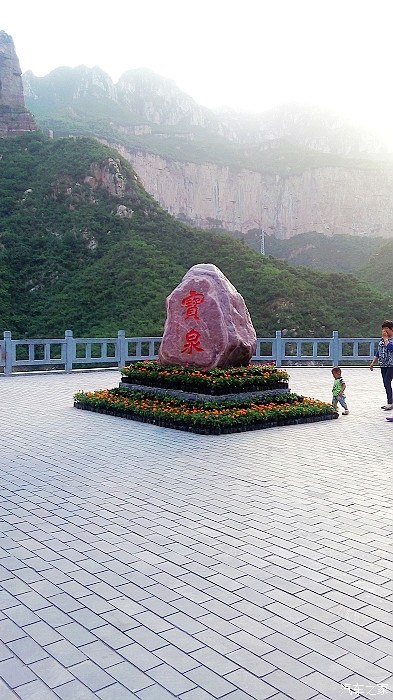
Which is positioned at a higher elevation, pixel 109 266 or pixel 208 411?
pixel 109 266

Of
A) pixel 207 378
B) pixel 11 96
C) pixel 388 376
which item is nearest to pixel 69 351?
pixel 207 378

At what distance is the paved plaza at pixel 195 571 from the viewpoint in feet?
8.41

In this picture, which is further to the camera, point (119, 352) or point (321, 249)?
point (321, 249)

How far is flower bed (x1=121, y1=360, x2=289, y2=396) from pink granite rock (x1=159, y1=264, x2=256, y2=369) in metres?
0.19

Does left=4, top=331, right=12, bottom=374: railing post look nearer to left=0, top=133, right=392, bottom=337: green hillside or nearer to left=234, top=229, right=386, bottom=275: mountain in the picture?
left=0, top=133, right=392, bottom=337: green hillside

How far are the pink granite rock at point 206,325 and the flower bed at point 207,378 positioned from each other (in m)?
0.19

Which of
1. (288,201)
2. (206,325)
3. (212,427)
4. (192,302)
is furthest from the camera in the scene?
(288,201)

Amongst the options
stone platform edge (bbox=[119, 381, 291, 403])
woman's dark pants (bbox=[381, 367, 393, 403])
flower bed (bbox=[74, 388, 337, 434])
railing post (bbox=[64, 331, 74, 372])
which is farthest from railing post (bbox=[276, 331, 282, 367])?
flower bed (bbox=[74, 388, 337, 434])

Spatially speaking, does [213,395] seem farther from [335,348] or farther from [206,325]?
[335,348]

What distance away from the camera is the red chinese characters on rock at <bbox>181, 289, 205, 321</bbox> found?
9796mm

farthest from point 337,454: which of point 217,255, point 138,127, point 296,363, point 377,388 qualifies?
point 138,127

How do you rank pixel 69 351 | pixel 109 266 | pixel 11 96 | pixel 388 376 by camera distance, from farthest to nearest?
1. pixel 11 96
2. pixel 109 266
3. pixel 69 351
4. pixel 388 376

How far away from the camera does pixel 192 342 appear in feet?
A: 32.1

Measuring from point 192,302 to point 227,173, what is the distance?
63791mm
